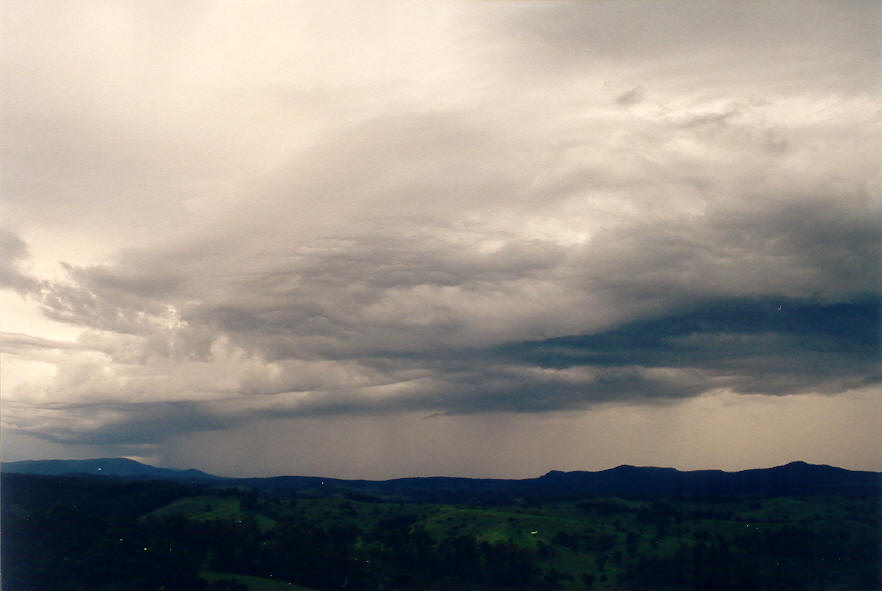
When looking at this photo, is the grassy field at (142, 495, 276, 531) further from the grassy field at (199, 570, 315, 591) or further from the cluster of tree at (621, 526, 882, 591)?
the cluster of tree at (621, 526, 882, 591)

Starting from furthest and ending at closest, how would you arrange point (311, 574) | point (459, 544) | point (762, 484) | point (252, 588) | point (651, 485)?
point (651, 485), point (762, 484), point (459, 544), point (311, 574), point (252, 588)

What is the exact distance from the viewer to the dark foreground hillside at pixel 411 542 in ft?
229

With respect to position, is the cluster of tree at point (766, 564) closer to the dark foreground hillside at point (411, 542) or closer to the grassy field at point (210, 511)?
the dark foreground hillside at point (411, 542)

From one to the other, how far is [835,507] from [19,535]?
102m

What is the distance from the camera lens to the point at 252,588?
2928 inches

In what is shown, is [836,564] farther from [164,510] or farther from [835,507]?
[164,510]

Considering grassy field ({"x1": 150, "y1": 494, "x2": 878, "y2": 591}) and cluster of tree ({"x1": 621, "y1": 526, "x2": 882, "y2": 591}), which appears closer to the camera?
cluster of tree ({"x1": 621, "y1": 526, "x2": 882, "y2": 591})

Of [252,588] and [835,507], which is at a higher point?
[835,507]

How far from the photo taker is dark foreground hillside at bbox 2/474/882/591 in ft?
229

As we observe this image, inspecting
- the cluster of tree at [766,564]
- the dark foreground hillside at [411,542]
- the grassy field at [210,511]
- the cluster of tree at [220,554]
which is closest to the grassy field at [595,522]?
the grassy field at [210,511]

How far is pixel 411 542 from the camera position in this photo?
95.6 meters

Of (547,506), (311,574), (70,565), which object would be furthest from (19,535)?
(547,506)

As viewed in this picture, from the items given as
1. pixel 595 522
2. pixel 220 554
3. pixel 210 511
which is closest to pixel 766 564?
pixel 595 522


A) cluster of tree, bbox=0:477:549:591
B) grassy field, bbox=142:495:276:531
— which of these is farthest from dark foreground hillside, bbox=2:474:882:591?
grassy field, bbox=142:495:276:531
